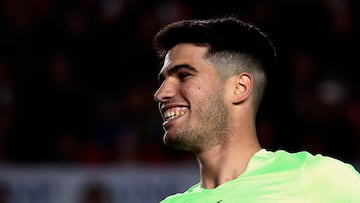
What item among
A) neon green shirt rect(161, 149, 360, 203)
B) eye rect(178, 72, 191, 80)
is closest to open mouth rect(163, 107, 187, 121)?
eye rect(178, 72, 191, 80)

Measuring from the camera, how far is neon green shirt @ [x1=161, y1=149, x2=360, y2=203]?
3.69m

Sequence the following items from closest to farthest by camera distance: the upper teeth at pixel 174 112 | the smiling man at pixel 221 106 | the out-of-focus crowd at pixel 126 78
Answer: the smiling man at pixel 221 106 < the upper teeth at pixel 174 112 < the out-of-focus crowd at pixel 126 78

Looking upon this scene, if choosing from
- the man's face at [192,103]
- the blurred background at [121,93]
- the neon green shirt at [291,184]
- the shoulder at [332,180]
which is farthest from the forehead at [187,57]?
the blurred background at [121,93]

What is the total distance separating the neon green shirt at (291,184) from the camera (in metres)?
3.69

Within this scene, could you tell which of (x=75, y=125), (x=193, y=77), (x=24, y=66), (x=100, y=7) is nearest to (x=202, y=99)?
(x=193, y=77)

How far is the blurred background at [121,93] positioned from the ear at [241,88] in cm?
300

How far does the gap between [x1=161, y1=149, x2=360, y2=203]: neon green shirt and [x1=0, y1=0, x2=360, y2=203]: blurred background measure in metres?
3.12

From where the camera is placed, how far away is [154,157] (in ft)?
24.3

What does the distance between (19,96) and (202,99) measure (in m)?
4.13

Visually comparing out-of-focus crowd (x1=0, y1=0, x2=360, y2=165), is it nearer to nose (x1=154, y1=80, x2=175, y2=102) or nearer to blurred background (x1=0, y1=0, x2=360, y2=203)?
blurred background (x1=0, y1=0, x2=360, y2=203)

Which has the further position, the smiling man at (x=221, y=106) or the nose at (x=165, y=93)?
the nose at (x=165, y=93)

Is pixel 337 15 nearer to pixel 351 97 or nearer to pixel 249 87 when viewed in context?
pixel 351 97

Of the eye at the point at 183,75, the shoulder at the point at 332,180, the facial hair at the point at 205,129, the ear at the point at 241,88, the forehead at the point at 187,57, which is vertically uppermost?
the forehead at the point at 187,57

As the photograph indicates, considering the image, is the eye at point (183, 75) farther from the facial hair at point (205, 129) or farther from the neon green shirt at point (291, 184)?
the neon green shirt at point (291, 184)
